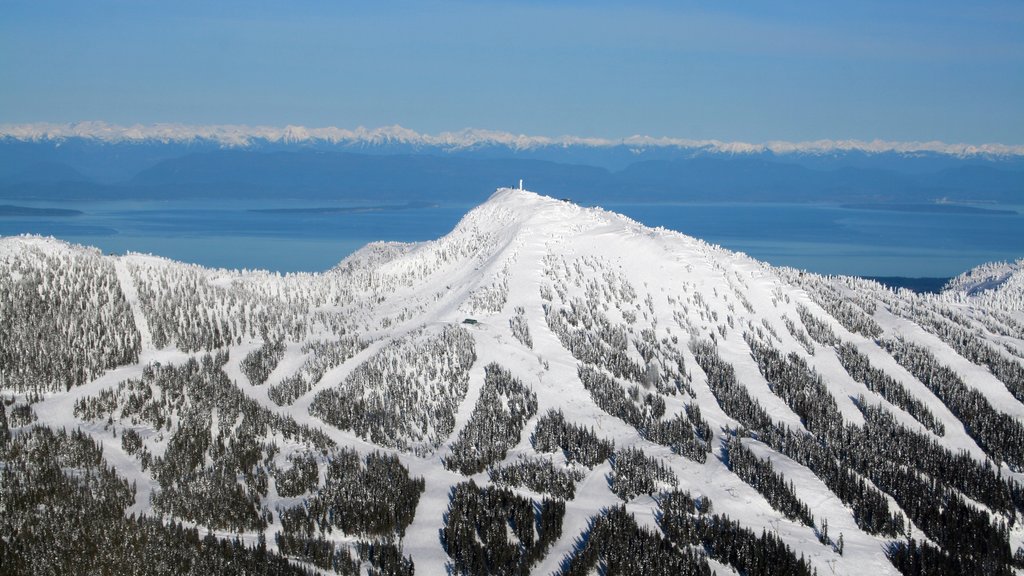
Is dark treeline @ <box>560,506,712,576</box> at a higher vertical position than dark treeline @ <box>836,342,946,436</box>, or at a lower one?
lower

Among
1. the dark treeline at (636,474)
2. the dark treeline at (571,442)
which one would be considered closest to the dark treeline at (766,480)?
the dark treeline at (636,474)

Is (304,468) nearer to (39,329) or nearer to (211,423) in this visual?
(211,423)

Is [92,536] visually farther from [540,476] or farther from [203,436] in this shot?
[540,476]

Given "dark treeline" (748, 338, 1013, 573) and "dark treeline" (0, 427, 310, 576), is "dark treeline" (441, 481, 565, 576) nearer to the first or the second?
"dark treeline" (0, 427, 310, 576)

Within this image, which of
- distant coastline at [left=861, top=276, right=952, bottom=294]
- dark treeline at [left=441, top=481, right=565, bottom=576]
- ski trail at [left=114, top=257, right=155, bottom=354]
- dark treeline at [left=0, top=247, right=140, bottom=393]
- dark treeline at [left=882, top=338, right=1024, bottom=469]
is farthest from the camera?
distant coastline at [left=861, top=276, right=952, bottom=294]

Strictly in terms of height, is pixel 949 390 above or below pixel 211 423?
above

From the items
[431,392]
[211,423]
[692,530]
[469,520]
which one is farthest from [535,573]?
[211,423]

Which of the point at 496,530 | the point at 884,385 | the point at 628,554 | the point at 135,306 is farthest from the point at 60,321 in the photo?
the point at 884,385

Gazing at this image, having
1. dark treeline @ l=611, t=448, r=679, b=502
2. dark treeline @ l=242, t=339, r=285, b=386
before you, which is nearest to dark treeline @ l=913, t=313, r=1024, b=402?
dark treeline @ l=611, t=448, r=679, b=502
